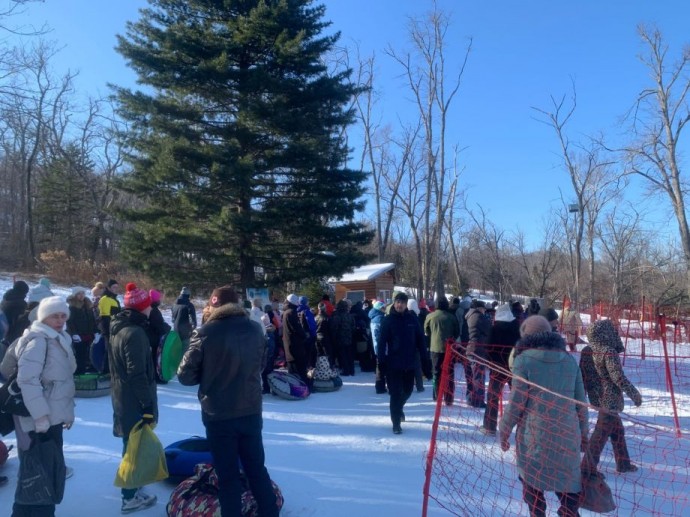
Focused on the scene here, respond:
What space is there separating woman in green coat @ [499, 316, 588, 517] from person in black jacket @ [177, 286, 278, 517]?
187 cm

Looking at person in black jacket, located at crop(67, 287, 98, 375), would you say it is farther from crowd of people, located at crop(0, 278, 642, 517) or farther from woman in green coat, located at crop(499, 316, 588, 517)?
woman in green coat, located at crop(499, 316, 588, 517)

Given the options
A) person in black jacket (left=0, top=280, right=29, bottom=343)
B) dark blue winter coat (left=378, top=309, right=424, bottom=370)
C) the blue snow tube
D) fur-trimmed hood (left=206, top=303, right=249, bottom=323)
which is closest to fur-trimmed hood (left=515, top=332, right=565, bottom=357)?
fur-trimmed hood (left=206, top=303, right=249, bottom=323)

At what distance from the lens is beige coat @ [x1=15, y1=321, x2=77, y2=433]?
3.70 m

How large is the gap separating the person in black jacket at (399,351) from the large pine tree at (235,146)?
8299 mm

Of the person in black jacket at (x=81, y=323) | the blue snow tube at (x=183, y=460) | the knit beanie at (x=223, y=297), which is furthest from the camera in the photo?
the person in black jacket at (x=81, y=323)

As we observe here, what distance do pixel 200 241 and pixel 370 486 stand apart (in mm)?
11240

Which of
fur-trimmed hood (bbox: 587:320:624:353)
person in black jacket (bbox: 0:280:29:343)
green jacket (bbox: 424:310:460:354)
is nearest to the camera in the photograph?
fur-trimmed hood (bbox: 587:320:624:353)

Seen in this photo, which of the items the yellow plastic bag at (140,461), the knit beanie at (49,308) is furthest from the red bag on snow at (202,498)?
the knit beanie at (49,308)

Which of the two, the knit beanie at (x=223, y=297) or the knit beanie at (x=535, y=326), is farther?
the knit beanie at (x=535, y=326)

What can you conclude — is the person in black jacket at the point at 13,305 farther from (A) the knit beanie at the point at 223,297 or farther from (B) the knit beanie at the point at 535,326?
(B) the knit beanie at the point at 535,326

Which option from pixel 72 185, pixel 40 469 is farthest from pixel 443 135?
pixel 40 469

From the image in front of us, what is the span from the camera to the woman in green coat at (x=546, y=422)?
12.1 ft

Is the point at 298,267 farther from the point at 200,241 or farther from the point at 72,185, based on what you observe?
the point at 72,185

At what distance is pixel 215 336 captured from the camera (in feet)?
12.5
